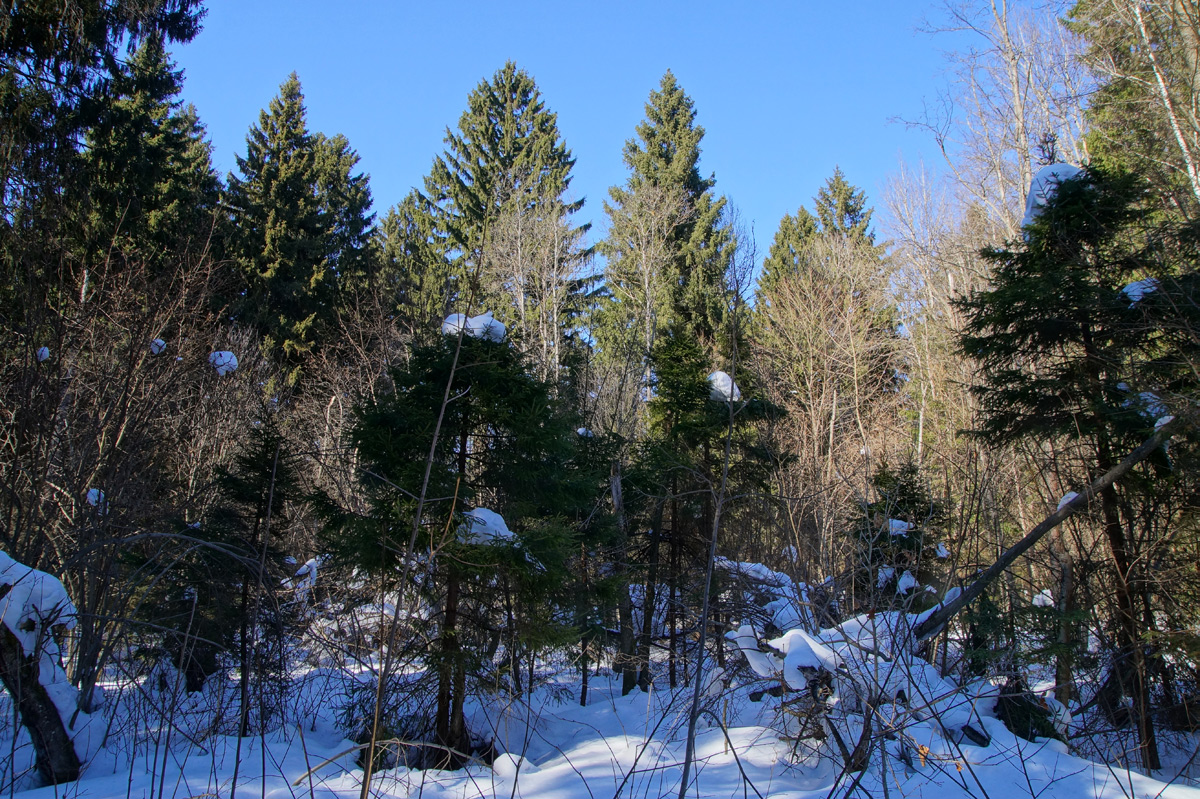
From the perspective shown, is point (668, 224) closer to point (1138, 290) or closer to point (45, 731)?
point (1138, 290)

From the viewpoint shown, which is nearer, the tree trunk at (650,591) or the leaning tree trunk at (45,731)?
the leaning tree trunk at (45,731)

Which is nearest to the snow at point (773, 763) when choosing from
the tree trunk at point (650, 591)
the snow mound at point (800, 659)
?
the snow mound at point (800, 659)

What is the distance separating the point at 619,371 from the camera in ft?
61.2

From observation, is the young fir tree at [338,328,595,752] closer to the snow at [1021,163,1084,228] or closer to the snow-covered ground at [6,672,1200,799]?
the snow-covered ground at [6,672,1200,799]

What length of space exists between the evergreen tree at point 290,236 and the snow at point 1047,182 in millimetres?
17961

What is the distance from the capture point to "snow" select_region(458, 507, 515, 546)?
663 cm

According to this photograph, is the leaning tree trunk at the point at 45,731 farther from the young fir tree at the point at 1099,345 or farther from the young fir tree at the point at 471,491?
the young fir tree at the point at 1099,345

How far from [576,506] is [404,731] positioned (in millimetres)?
3231

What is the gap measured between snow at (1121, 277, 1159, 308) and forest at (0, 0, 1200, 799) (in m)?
0.05

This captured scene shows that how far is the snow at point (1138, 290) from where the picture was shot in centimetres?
670

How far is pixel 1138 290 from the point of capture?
6844 mm

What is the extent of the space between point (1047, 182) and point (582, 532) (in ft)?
23.1

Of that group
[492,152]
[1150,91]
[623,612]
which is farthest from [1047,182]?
[492,152]

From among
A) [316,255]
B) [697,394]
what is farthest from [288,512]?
[697,394]
